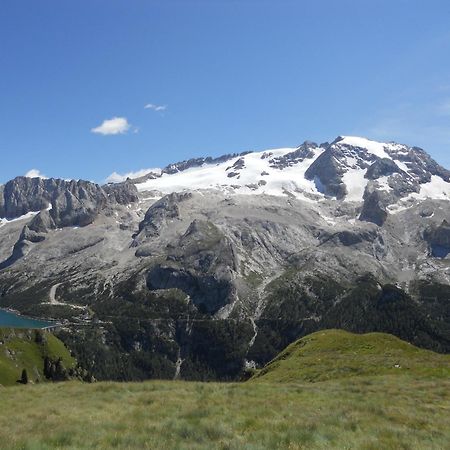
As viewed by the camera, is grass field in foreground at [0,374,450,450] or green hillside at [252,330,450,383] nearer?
grass field in foreground at [0,374,450,450]

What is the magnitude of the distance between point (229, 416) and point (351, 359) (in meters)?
26.3

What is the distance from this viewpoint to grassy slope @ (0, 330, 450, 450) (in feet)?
55.4

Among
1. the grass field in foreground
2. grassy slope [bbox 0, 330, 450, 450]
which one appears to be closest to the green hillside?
grassy slope [bbox 0, 330, 450, 450]

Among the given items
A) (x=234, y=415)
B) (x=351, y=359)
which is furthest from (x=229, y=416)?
(x=351, y=359)

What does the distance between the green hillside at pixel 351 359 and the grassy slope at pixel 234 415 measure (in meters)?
3.12

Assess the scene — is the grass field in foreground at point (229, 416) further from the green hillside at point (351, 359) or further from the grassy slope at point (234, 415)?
the green hillside at point (351, 359)

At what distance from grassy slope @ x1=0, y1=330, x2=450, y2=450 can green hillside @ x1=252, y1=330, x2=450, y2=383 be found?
3116mm

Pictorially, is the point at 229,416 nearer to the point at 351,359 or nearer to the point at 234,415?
the point at 234,415

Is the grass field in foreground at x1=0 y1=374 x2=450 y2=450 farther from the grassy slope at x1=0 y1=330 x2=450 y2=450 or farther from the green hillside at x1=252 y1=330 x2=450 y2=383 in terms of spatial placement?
the green hillside at x1=252 y1=330 x2=450 y2=383

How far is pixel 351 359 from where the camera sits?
44.9 meters

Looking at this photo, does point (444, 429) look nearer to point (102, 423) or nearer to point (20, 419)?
point (102, 423)

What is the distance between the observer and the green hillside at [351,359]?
40.3 meters

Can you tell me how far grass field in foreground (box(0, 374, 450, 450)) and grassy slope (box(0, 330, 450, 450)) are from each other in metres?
0.04

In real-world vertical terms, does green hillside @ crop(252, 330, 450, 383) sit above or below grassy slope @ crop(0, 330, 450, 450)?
below
